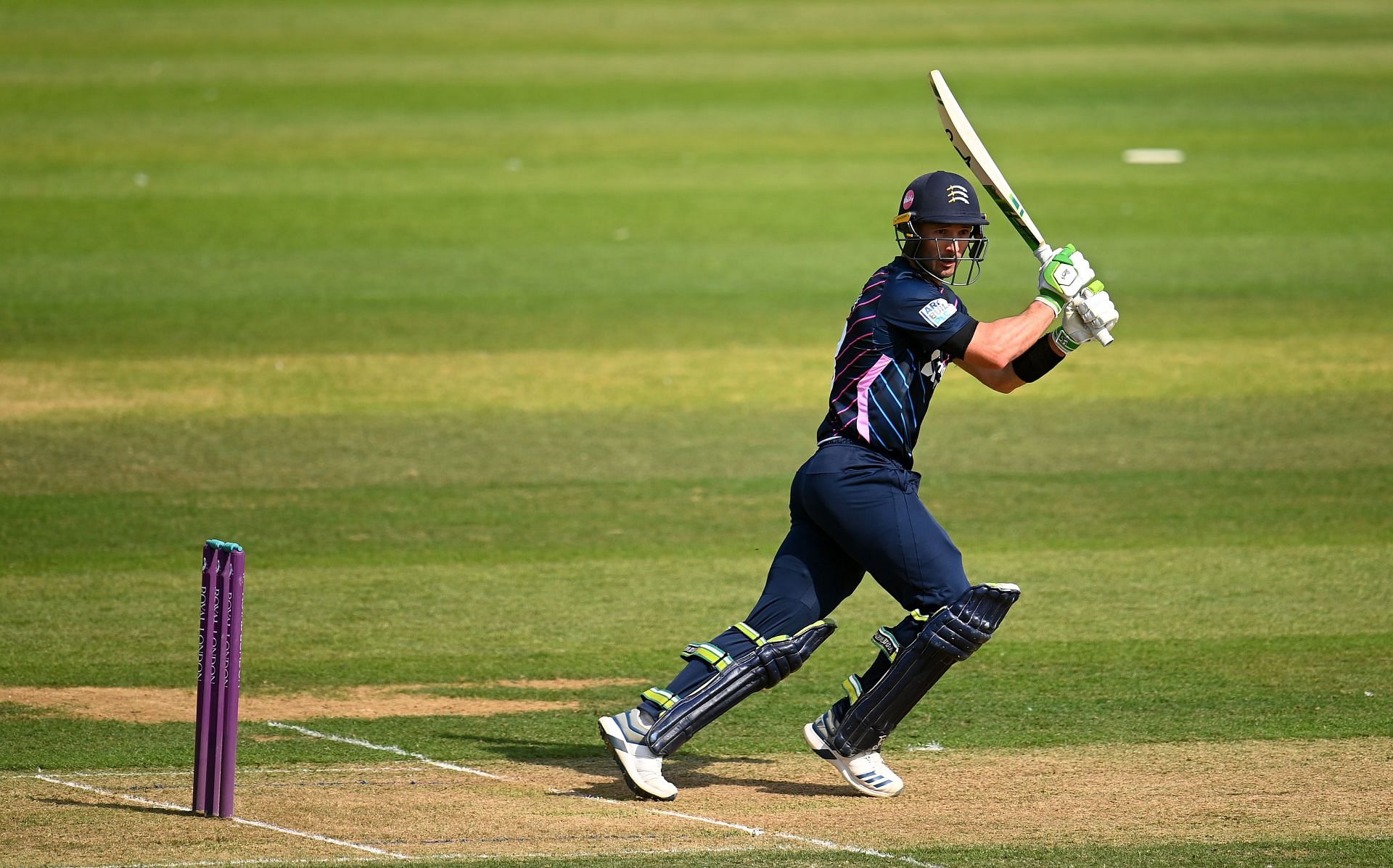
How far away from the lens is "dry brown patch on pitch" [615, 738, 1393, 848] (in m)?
5.77

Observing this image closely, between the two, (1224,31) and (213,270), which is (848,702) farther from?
(1224,31)

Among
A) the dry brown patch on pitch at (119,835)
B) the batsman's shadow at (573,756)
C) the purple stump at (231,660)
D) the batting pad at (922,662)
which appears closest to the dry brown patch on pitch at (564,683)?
the batsman's shadow at (573,756)

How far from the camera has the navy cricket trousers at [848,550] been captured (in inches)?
239

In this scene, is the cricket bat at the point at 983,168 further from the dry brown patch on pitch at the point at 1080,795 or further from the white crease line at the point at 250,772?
the white crease line at the point at 250,772

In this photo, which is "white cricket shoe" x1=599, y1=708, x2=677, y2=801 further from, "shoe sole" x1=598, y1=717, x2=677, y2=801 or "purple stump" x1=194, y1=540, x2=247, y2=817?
"purple stump" x1=194, y1=540, x2=247, y2=817

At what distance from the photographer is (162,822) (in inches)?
229

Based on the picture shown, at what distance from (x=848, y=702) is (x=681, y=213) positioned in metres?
14.8

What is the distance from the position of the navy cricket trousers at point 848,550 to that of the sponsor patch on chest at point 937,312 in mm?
498

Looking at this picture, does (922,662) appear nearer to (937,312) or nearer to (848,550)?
(848,550)

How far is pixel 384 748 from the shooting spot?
265 inches

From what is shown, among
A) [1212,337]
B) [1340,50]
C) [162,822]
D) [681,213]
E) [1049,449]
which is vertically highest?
[1340,50]

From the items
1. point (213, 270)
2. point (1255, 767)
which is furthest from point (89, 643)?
point (213, 270)

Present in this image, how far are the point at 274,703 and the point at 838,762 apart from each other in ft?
8.05

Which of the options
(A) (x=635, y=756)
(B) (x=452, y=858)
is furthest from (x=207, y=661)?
(A) (x=635, y=756)
